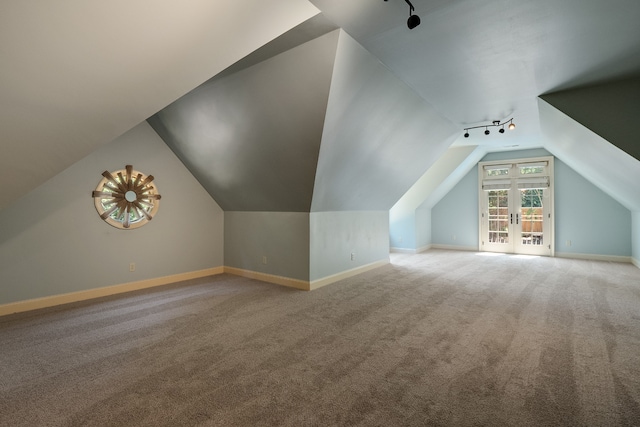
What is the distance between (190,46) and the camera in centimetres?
212

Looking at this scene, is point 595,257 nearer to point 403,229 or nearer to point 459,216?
point 459,216

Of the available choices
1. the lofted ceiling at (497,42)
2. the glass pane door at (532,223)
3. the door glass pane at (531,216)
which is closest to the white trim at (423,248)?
the glass pane door at (532,223)

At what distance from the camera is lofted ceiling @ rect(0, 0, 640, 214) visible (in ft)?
5.86

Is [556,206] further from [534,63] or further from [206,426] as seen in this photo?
[206,426]

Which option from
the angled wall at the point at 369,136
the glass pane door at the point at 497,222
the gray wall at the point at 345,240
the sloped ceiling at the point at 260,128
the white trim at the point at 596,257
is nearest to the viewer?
the sloped ceiling at the point at 260,128

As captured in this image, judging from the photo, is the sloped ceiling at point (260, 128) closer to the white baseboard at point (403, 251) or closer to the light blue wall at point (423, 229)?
the white baseboard at point (403, 251)

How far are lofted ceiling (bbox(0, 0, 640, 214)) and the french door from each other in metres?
4.34

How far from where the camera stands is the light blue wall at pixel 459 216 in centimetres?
890

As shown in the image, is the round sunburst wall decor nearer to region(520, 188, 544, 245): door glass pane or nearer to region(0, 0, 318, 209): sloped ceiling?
region(0, 0, 318, 209): sloped ceiling

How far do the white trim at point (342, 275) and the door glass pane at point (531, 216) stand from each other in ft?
13.9

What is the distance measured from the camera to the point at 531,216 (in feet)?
26.7

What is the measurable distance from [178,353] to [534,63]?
446cm

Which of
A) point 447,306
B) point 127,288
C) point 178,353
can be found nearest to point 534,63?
point 447,306

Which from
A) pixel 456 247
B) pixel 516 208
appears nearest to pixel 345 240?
pixel 456 247
